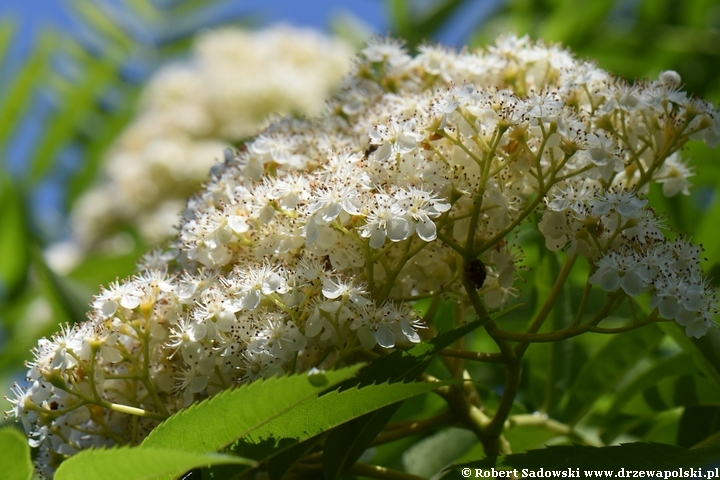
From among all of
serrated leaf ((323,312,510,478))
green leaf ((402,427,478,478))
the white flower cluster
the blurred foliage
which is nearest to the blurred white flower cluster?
the blurred foliage

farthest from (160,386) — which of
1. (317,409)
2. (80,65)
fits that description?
(80,65)

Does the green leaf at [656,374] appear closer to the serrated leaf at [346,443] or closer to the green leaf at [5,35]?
the serrated leaf at [346,443]

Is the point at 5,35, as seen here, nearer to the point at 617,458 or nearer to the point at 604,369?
the point at 604,369

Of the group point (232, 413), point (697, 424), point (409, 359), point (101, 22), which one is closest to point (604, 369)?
point (697, 424)

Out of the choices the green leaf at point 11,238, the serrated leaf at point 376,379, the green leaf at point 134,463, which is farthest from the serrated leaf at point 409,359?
the green leaf at point 11,238

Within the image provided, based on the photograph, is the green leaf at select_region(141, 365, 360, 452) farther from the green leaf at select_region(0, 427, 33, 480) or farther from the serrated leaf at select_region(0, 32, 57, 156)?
the serrated leaf at select_region(0, 32, 57, 156)
